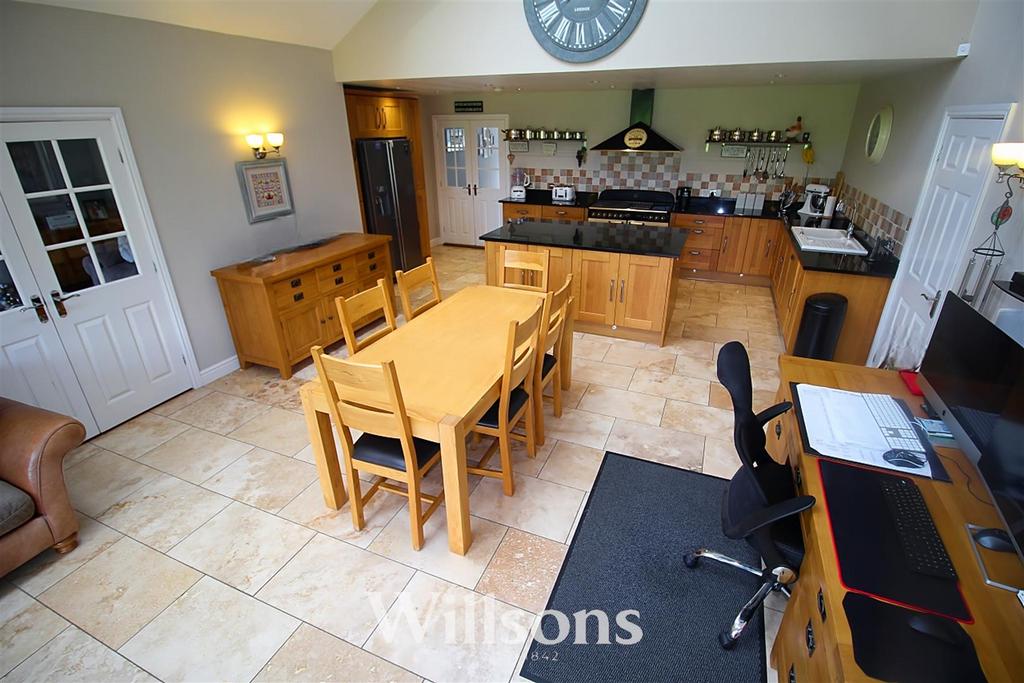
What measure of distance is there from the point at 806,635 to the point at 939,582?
0.37 meters

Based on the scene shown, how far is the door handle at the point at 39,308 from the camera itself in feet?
9.14

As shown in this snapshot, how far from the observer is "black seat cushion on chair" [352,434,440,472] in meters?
2.16

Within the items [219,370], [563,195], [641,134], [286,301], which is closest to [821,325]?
[641,134]

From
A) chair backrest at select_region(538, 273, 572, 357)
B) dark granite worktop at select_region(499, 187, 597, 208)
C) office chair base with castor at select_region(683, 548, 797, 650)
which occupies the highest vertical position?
dark granite worktop at select_region(499, 187, 597, 208)

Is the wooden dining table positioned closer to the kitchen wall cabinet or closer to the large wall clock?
the large wall clock

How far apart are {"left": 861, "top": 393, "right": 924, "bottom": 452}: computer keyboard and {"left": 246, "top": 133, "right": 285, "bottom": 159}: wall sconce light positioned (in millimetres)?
4520

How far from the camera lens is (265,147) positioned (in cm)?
407

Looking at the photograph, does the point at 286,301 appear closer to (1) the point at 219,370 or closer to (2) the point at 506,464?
(1) the point at 219,370

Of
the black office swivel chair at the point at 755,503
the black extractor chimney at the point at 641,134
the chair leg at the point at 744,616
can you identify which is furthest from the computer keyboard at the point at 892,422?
the black extractor chimney at the point at 641,134

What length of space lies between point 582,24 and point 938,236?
9.25ft

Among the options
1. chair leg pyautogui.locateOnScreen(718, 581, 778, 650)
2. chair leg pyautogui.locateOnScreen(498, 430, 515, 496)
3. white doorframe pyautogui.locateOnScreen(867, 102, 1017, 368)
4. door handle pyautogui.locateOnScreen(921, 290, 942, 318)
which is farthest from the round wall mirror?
chair leg pyautogui.locateOnScreen(498, 430, 515, 496)

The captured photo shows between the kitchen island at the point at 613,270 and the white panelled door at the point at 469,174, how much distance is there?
309 centimetres

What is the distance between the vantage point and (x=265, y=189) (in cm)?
414

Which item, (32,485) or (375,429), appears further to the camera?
(32,485)
